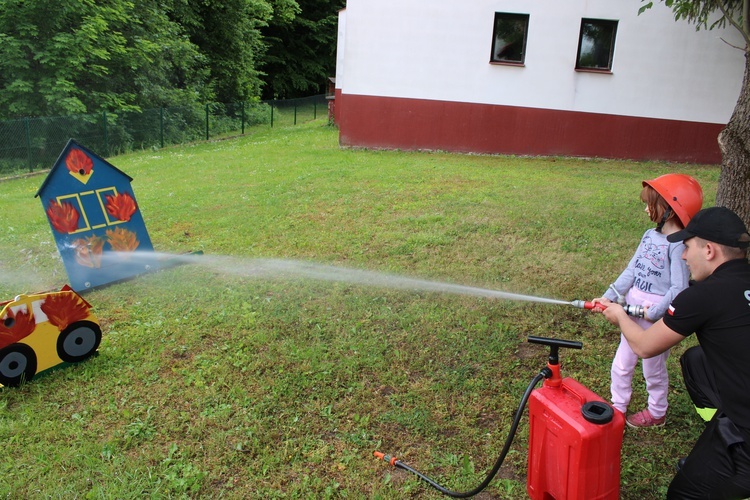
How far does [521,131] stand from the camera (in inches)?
567

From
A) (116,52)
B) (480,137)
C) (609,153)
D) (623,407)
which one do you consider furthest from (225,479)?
(116,52)

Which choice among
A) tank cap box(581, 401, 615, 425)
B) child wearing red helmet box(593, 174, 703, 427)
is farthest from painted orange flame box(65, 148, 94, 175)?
tank cap box(581, 401, 615, 425)

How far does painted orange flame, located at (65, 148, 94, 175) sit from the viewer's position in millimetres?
5621

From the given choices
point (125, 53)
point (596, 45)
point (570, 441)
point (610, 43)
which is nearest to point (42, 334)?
point (570, 441)

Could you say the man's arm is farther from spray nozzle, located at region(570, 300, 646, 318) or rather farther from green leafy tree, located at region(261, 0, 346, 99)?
green leafy tree, located at region(261, 0, 346, 99)

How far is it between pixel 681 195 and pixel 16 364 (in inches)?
175

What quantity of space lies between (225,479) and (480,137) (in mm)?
12786

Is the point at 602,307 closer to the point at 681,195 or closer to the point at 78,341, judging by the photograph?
the point at 681,195

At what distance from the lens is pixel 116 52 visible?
17969 mm

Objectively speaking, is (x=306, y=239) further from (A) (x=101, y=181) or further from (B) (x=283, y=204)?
(A) (x=101, y=181)

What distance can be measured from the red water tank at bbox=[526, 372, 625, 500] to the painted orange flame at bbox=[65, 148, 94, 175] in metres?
5.23

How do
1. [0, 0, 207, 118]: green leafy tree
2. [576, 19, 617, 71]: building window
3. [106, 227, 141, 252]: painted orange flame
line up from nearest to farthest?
[106, 227, 141, 252]: painted orange flame → [576, 19, 617, 71]: building window → [0, 0, 207, 118]: green leafy tree

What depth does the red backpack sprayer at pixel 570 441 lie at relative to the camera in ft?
7.52

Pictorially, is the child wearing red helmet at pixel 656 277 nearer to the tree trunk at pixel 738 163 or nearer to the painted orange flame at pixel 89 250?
the tree trunk at pixel 738 163
